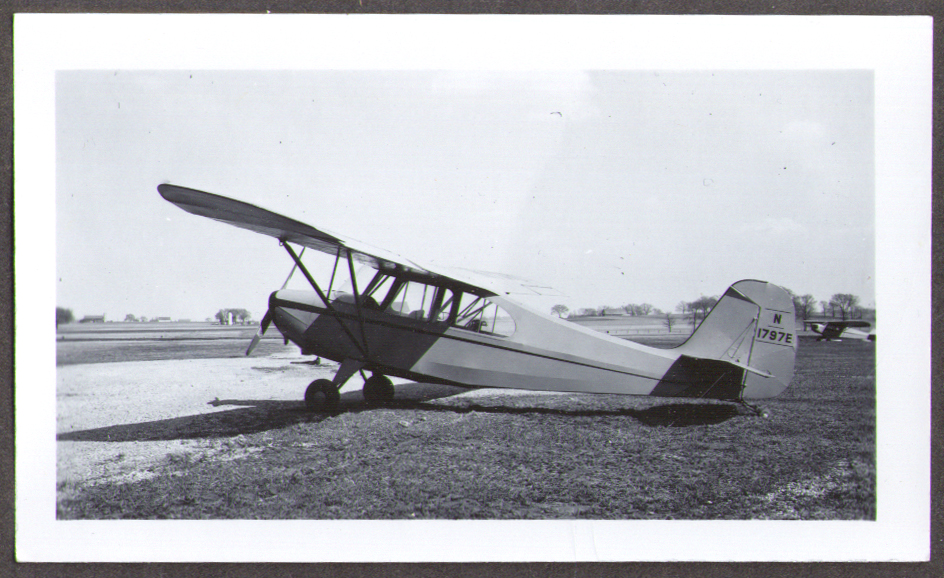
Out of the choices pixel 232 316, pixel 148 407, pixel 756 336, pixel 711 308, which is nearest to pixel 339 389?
pixel 232 316

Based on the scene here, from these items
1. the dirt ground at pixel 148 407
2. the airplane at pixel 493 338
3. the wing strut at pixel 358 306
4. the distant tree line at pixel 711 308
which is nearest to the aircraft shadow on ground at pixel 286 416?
the dirt ground at pixel 148 407

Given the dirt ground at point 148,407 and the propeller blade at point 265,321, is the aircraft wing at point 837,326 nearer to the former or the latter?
the dirt ground at point 148,407

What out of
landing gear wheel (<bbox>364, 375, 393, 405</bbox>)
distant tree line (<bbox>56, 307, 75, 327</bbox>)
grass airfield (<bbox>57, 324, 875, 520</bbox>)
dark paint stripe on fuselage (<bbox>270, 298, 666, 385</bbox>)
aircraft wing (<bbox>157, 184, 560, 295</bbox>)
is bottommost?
grass airfield (<bbox>57, 324, 875, 520</bbox>)

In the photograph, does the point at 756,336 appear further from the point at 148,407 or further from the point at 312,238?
the point at 148,407

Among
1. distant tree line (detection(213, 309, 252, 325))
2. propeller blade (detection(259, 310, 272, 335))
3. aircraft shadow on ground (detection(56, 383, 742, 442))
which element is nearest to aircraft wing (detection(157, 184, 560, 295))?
propeller blade (detection(259, 310, 272, 335))

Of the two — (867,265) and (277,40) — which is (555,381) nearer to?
(867,265)

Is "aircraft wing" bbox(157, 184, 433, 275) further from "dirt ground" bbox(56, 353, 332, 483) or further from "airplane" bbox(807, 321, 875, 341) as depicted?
"airplane" bbox(807, 321, 875, 341)

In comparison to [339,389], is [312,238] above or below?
above

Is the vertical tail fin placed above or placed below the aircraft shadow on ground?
above
